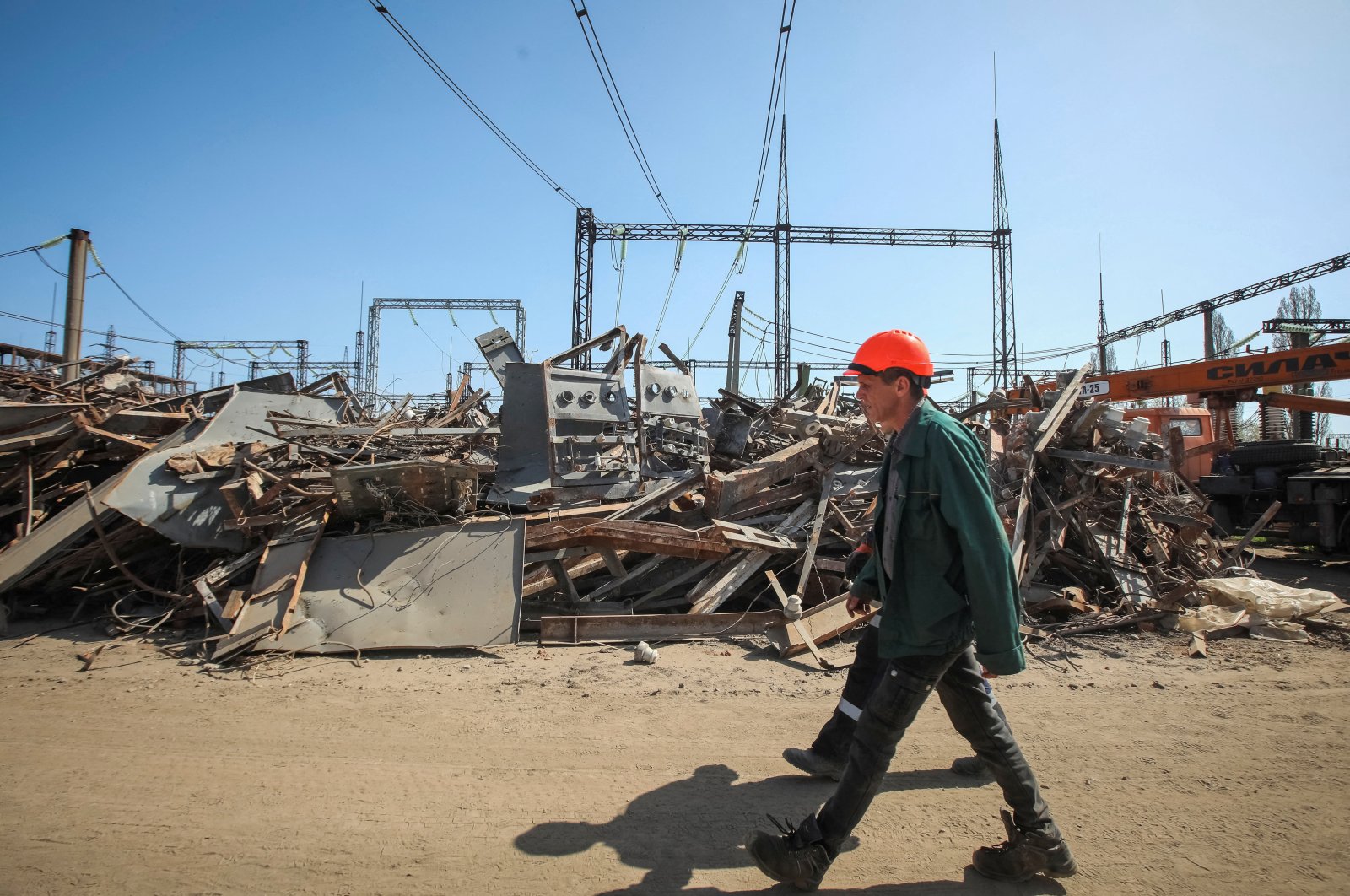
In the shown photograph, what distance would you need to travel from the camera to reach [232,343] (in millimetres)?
31984

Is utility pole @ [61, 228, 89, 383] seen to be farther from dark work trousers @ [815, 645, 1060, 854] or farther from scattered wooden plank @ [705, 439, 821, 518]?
dark work trousers @ [815, 645, 1060, 854]

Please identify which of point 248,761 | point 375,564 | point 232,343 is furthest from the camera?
point 232,343

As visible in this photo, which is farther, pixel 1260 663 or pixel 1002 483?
pixel 1002 483

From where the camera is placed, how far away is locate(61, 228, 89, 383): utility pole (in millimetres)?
13992

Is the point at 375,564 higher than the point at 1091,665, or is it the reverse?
the point at 375,564

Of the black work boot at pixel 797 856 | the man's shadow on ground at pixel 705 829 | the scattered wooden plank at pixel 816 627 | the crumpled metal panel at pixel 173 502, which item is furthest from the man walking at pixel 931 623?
the crumpled metal panel at pixel 173 502

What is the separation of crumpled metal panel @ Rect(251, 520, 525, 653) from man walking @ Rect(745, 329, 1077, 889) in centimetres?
354

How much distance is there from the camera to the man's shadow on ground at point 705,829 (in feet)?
8.00

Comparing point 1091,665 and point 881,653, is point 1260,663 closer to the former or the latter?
point 1091,665

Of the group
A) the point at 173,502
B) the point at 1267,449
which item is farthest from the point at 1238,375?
the point at 173,502

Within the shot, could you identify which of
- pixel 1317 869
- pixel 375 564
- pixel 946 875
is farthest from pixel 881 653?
pixel 375 564

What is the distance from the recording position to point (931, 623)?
2.24 m

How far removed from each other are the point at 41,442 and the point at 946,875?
8.59 metres

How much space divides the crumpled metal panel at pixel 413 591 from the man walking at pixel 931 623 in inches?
139
